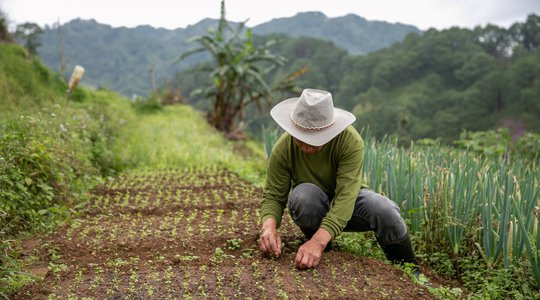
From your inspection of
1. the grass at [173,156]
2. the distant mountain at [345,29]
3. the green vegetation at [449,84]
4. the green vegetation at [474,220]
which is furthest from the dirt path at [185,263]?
the distant mountain at [345,29]

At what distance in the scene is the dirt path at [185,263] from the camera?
2348 millimetres

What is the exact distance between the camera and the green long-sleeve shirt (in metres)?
2.57

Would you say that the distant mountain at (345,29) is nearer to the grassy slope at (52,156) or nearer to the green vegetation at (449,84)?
the green vegetation at (449,84)

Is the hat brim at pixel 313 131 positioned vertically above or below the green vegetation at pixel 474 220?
above

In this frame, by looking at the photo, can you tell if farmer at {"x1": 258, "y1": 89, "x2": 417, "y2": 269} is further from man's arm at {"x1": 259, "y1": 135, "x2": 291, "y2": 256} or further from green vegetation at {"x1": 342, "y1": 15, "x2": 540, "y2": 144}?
green vegetation at {"x1": 342, "y1": 15, "x2": 540, "y2": 144}

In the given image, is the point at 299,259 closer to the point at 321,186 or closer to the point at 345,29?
the point at 321,186

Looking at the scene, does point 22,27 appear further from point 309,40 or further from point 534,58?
point 534,58

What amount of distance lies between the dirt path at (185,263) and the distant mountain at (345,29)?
104 metres

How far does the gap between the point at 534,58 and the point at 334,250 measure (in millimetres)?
33477

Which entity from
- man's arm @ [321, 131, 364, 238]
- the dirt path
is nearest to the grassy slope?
the dirt path

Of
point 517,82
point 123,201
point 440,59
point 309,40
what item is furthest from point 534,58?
point 123,201

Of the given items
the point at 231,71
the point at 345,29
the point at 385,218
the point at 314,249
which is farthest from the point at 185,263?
the point at 345,29

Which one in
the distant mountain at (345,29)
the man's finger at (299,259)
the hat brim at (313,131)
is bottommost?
the man's finger at (299,259)

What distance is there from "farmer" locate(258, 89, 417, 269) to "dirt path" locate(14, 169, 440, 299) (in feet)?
0.56
